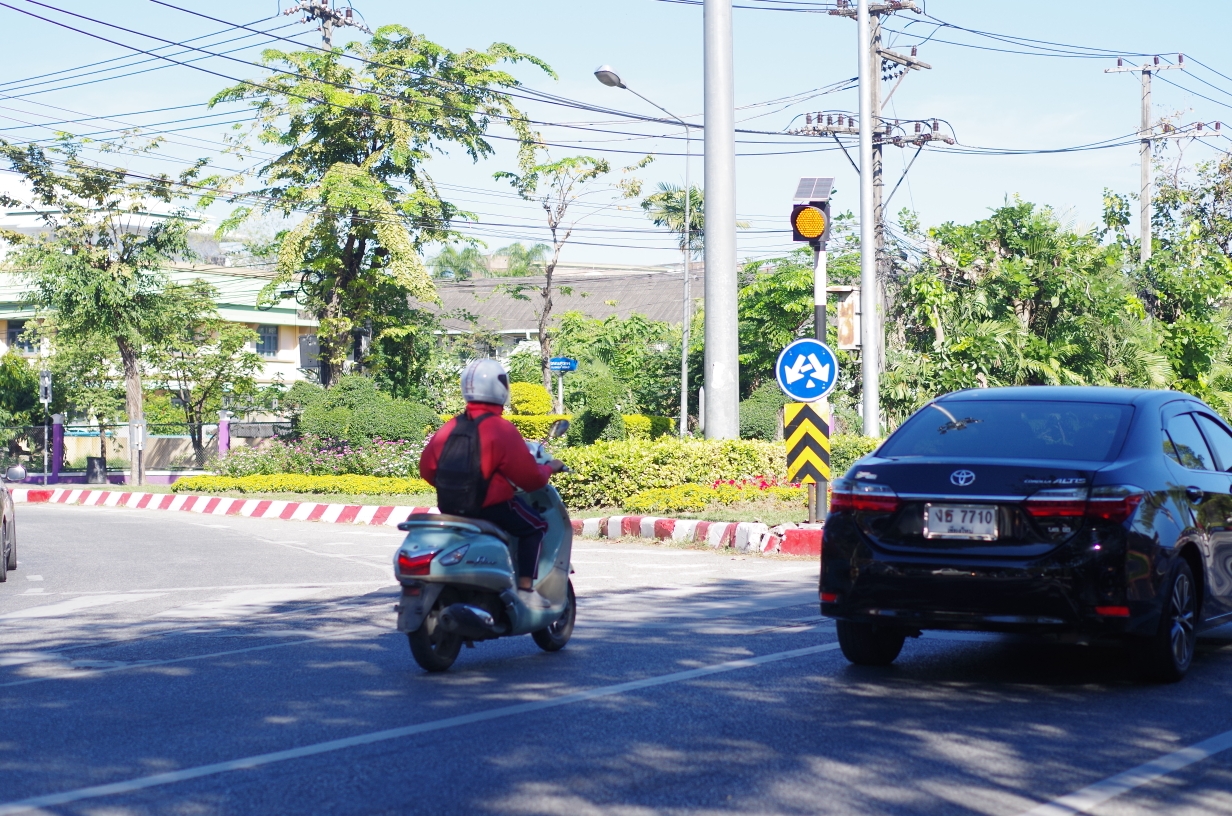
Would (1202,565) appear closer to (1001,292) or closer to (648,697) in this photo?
(648,697)

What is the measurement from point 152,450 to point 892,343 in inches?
1199

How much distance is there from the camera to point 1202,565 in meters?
6.91

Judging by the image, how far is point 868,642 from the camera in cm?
720

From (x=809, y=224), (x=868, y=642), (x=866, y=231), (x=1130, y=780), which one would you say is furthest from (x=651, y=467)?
(x=1130, y=780)

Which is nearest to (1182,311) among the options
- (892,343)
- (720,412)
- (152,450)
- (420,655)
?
(892,343)

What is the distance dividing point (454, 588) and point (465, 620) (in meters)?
0.22

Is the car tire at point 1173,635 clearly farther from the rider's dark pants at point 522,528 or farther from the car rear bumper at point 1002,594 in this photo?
the rider's dark pants at point 522,528

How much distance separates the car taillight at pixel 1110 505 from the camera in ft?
20.5

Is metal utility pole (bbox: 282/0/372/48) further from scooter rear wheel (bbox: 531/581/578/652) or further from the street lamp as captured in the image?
scooter rear wheel (bbox: 531/581/578/652)

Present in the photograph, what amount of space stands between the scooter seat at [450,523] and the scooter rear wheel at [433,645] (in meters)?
0.44

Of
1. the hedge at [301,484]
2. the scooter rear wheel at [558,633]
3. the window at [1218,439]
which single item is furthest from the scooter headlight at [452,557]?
the hedge at [301,484]

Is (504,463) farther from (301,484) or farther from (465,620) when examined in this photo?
(301,484)

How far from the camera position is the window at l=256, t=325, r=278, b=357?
6272cm

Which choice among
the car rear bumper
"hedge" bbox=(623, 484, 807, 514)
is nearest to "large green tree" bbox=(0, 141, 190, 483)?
"hedge" bbox=(623, 484, 807, 514)
